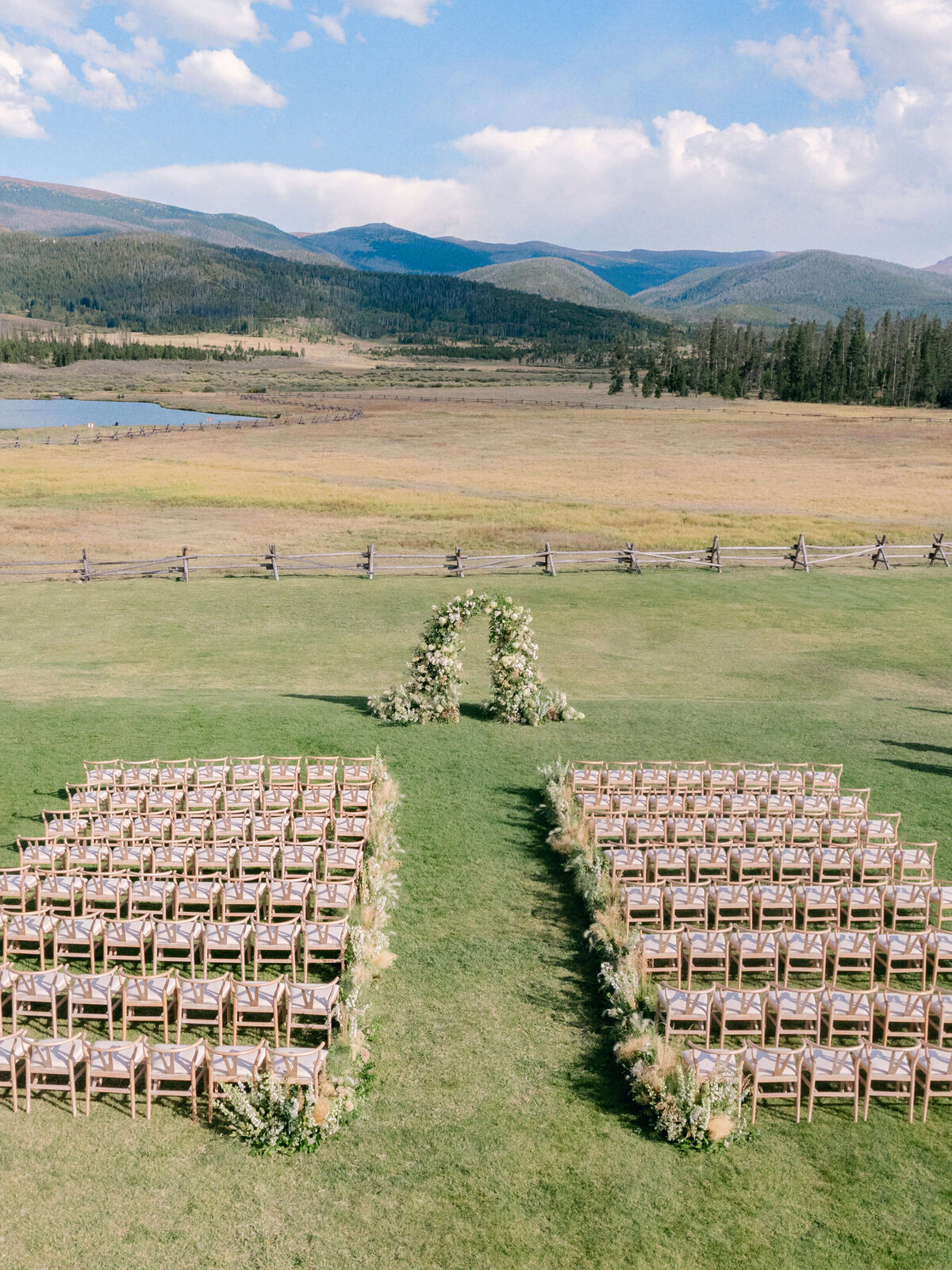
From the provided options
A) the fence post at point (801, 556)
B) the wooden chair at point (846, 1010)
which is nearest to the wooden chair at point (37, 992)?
the wooden chair at point (846, 1010)

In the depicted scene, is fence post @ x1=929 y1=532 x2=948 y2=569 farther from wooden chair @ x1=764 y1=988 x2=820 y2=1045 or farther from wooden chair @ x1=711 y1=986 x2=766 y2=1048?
wooden chair @ x1=711 y1=986 x2=766 y2=1048

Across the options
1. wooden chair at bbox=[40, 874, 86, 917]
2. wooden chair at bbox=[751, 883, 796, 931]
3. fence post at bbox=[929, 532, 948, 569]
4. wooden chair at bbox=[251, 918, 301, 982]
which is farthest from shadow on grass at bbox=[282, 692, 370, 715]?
fence post at bbox=[929, 532, 948, 569]

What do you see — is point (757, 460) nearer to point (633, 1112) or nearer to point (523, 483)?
point (523, 483)

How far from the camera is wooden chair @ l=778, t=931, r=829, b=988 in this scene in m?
11.6

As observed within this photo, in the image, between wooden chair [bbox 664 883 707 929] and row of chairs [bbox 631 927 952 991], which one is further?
wooden chair [bbox 664 883 707 929]

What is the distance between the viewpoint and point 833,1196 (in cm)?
842

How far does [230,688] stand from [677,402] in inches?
5451

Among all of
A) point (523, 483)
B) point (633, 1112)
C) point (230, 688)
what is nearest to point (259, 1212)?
point (633, 1112)

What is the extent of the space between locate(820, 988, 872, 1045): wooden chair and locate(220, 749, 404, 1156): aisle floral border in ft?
15.6

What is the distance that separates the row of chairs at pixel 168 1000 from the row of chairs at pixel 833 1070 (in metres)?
3.92

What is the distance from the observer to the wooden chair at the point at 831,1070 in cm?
941

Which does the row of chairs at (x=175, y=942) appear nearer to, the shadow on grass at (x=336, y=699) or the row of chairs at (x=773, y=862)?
the row of chairs at (x=773, y=862)

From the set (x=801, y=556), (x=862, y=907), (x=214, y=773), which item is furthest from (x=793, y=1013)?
(x=801, y=556)

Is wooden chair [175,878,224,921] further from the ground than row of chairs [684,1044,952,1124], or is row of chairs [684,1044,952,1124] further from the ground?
row of chairs [684,1044,952,1124]
